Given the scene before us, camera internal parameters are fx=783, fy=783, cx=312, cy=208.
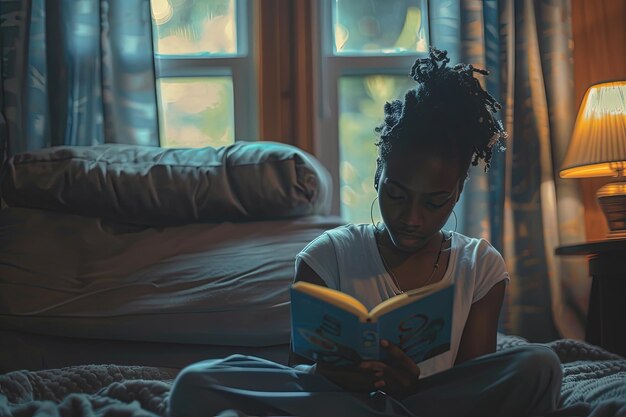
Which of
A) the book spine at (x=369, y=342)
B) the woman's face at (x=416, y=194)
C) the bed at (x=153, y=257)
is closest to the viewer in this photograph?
the book spine at (x=369, y=342)

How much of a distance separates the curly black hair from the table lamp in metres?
1.07

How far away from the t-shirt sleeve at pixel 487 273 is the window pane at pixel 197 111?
4.89 ft

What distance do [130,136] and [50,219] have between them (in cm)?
56

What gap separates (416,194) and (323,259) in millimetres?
195

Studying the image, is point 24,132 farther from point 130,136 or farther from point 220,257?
point 220,257

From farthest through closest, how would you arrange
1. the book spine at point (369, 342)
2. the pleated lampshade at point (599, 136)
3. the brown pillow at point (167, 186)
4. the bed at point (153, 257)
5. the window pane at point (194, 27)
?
the window pane at point (194, 27), the pleated lampshade at point (599, 136), the brown pillow at point (167, 186), the bed at point (153, 257), the book spine at point (369, 342)

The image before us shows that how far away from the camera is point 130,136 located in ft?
8.12

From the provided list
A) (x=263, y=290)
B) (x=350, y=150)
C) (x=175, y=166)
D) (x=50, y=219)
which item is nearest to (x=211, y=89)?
(x=350, y=150)

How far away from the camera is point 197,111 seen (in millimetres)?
2684

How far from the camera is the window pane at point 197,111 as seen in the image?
2.67 meters

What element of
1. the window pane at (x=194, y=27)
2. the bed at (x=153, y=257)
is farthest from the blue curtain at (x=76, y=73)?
the bed at (x=153, y=257)

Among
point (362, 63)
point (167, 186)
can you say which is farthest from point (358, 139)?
point (167, 186)

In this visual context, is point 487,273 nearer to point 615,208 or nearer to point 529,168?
point 615,208

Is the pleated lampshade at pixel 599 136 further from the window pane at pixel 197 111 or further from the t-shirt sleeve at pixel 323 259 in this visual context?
the t-shirt sleeve at pixel 323 259
